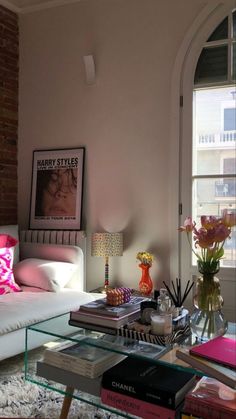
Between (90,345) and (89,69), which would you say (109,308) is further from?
→ (89,69)

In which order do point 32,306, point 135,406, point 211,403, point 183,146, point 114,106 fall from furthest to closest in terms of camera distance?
point 114,106, point 183,146, point 32,306, point 135,406, point 211,403

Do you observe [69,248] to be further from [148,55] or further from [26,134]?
[148,55]

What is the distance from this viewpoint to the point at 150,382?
1611 mm

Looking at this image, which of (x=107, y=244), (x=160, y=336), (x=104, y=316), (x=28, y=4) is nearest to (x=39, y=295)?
(x=107, y=244)

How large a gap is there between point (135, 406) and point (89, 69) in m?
2.72

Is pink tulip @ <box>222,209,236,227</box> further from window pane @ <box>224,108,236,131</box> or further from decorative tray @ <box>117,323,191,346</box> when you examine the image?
window pane @ <box>224,108,236,131</box>

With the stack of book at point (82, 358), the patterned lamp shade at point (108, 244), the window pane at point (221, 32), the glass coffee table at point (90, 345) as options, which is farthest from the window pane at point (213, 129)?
the stack of book at point (82, 358)

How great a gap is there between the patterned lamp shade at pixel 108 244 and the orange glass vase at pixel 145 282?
224 mm

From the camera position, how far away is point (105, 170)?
352 cm

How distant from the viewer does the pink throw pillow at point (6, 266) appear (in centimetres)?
289

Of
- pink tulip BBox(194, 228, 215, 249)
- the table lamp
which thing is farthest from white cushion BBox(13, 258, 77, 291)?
pink tulip BBox(194, 228, 215, 249)

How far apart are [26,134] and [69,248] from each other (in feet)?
4.10

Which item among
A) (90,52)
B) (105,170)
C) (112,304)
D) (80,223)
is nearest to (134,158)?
(105,170)

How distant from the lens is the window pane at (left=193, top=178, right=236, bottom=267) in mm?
3029
